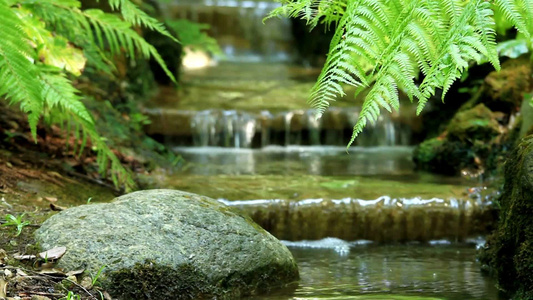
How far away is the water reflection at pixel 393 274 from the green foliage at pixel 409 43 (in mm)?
1320

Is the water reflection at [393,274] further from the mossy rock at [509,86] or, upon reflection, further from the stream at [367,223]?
the mossy rock at [509,86]

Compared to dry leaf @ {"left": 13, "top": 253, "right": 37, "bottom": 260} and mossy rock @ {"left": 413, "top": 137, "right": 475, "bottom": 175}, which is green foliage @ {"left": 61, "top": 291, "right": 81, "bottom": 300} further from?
mossy rock @ {"left": 413, "top": 137, "right": 475, "bottom": 175}

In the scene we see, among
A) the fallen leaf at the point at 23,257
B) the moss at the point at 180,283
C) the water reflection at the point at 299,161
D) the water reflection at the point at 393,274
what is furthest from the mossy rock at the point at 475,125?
the fallen leaf at the point at 23,257

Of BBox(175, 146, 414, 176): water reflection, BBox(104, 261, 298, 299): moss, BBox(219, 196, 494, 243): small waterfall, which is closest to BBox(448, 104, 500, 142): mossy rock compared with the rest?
BBox(175, 146, 414, 176): water reflection

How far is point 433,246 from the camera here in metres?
4.51

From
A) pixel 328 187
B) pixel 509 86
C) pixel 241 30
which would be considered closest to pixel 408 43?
pixel 328 187

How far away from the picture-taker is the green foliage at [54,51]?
9.80 ft

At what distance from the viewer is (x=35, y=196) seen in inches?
152

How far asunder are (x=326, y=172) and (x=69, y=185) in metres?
2.27

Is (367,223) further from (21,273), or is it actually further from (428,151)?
(21,273)

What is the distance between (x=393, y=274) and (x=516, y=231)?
2.43 ft

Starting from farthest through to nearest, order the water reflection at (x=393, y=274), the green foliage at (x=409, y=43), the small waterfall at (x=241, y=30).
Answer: the small waterfall at (x=241, y=30)
the water reflection at (x=393, y=274)
the green foliage at (x=409, y=43)

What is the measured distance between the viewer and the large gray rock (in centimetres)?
290

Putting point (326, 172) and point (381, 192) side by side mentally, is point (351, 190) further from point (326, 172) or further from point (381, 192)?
point (326, 172)
